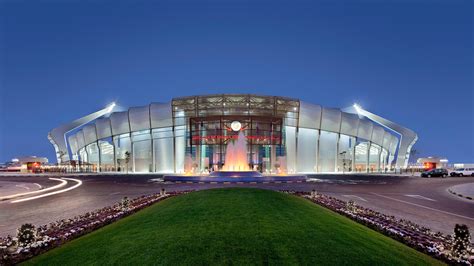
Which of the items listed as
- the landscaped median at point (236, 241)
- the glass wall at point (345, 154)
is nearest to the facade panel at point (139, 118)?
the glass wall at point (345, 154)

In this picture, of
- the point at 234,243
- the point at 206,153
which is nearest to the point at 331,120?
the point at 206,153

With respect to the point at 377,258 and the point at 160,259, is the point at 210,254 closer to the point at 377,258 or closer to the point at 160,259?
the point at 160,259

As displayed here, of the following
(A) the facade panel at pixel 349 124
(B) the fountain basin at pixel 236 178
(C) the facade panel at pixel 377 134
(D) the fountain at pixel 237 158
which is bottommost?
(B) the fountain basin at pixel 236 178

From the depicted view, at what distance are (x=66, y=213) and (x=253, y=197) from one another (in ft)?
34.7

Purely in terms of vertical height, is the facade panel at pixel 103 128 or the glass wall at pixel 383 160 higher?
the facade panel at pixel 103 128

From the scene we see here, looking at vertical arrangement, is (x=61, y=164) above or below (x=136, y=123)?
below

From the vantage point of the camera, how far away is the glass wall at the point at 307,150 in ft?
301

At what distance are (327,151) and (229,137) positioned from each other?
105 ft

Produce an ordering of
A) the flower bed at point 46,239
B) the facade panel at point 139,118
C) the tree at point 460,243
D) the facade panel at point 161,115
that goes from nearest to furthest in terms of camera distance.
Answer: the flower bed at point 46,239
the tree at point 460,243
the facade panel at point 161,115
the facade panel at point 139,118

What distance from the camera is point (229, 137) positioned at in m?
83.8

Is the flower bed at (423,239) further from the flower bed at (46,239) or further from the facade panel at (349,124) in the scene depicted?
the facade panel at (349,124)

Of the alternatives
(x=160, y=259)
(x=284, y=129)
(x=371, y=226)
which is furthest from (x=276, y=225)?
(x=284, y=129)

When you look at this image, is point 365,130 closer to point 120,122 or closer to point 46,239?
point 120,122

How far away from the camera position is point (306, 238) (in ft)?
24.8
